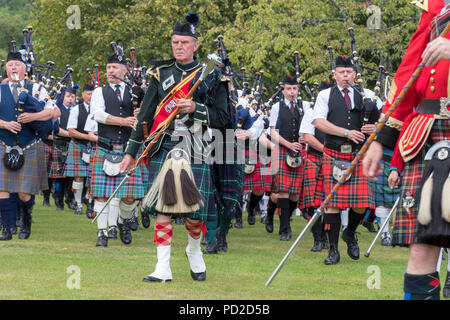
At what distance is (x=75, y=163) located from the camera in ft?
45.3

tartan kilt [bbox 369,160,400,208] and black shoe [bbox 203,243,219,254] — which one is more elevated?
tartan kilt [bbox 369,160,400,208]

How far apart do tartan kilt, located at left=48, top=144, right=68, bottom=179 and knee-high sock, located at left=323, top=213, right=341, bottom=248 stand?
24.1 ft

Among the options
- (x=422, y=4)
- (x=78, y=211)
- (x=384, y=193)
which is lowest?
(x=78, y=211)

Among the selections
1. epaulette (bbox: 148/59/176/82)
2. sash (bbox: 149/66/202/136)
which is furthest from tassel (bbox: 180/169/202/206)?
epaulette (bbox: 148/59/176/82)

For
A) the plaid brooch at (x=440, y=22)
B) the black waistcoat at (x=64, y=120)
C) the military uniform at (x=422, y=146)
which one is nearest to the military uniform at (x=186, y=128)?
the military uniform at (x=422, y=146)

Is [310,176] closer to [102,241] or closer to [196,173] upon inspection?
[102,241]

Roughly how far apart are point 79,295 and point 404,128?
2488mm

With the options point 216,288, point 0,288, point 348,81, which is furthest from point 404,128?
point 348,81

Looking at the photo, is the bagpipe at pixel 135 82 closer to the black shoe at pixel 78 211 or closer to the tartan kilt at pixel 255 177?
the tartan kilt at pixel 255 177

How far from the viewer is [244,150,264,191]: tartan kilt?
448 inches

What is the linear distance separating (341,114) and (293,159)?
2.35m

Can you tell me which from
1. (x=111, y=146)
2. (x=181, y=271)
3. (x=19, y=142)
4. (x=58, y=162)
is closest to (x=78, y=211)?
(x=58, y=162)

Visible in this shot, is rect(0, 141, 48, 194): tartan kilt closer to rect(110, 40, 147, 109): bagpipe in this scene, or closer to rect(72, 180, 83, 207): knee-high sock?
rect(110, 40, 147, 109): bagpipe

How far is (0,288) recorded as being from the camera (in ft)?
19.3
